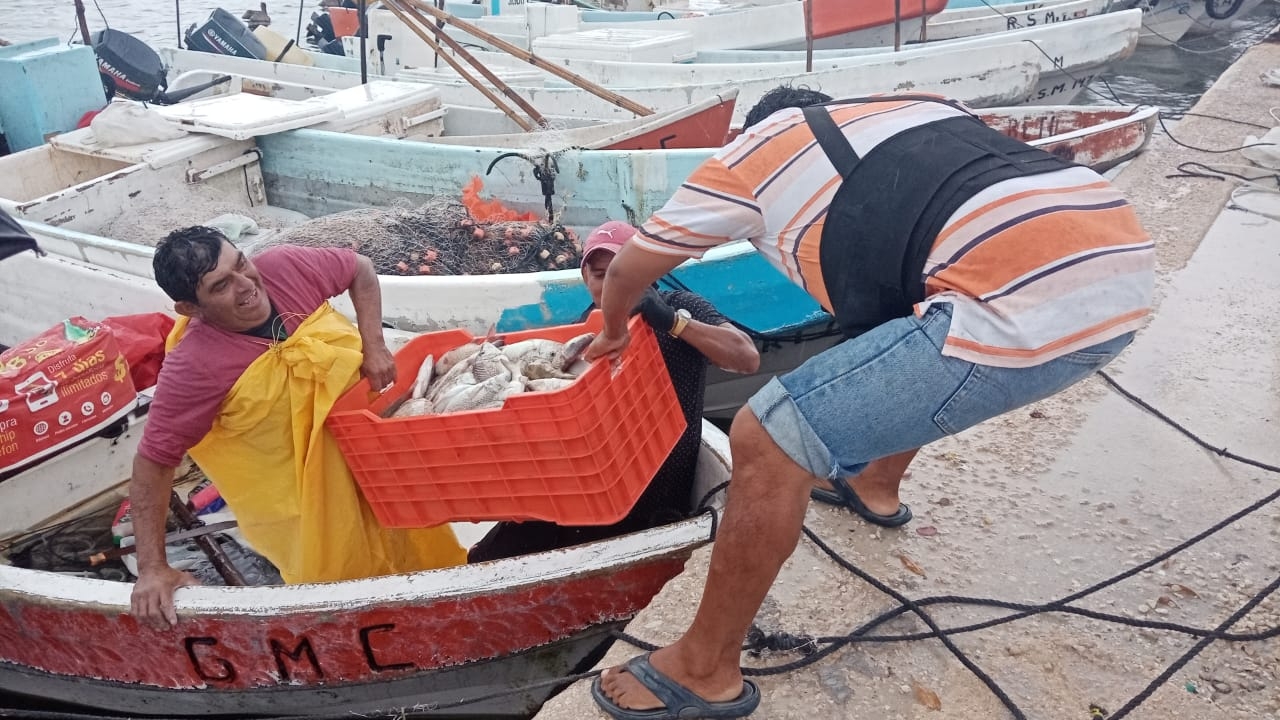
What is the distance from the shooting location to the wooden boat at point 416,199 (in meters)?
4.27

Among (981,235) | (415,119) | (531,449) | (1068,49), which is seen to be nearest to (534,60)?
(415,119)

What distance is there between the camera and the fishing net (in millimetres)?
4594

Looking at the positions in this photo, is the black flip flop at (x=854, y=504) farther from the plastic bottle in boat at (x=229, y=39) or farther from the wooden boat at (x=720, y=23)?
the plastic bottle in boat at (x=229, y=39)

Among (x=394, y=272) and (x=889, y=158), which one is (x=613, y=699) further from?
(x=394, y=272)

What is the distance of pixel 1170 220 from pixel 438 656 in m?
4.68

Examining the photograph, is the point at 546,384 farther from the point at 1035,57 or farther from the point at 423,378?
the point at 1035,57

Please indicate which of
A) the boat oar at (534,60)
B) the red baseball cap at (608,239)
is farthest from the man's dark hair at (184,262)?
the boat oar at (534,60)

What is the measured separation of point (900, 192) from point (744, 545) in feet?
2.60

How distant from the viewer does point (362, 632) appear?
2789 millimetres

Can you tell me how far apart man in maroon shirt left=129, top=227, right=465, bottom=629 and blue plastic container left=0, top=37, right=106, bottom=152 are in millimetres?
5460

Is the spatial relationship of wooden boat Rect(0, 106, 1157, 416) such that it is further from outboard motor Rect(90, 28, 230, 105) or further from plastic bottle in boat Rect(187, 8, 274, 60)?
plastic bottle in boat Rect(187, 8, 274, 60)

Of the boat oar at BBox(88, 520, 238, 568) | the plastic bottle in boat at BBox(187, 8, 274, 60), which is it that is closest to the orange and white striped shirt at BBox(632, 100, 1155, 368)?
the boat oar at BBox(88, 520, 238, 568)

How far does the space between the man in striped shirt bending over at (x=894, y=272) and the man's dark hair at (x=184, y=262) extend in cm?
132

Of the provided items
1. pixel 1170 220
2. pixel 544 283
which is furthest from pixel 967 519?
pixel 1170 220
